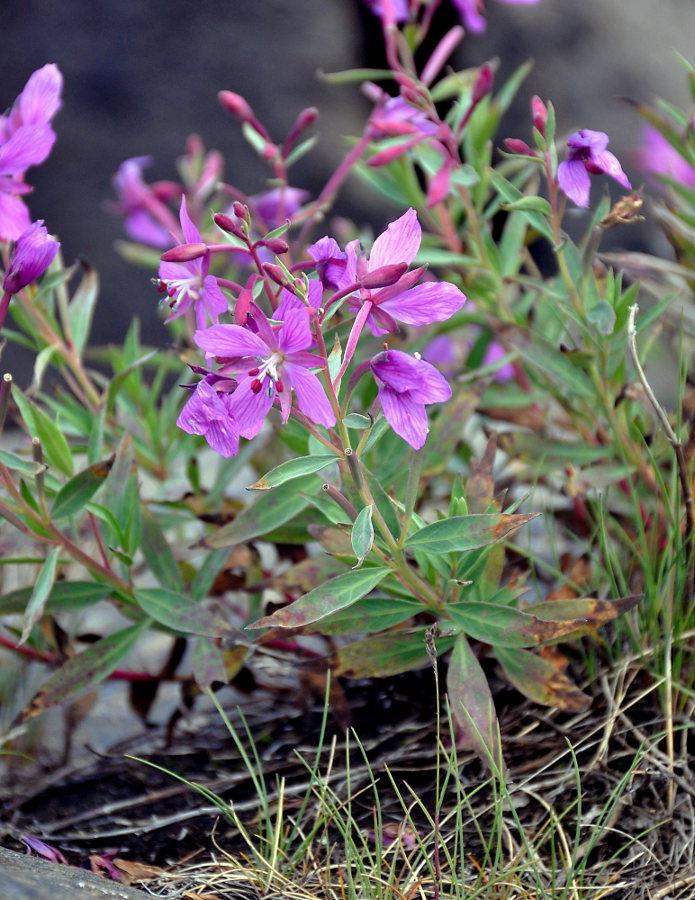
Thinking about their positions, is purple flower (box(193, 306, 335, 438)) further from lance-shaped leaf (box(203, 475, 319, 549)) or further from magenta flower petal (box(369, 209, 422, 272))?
lance-shaped leaf (box(203, 475, 319, 549))

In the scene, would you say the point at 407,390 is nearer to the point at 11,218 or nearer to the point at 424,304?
the point at 424,304

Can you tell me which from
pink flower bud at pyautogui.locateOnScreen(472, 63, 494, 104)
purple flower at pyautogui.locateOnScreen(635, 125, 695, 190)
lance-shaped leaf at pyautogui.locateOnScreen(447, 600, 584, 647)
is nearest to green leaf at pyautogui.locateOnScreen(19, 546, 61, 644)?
lance-shaped leaf at pyautogui.locateOnScreen(447, 600, 584, 647)

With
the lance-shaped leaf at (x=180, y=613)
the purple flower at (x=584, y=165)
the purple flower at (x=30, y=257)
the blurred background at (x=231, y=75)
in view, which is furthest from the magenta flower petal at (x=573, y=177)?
the blurred background at (x=231, y=75)

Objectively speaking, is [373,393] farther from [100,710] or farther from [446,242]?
[100,710]

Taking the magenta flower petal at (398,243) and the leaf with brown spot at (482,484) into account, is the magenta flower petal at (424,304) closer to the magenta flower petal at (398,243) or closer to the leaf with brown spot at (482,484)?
the magenta flower petal at (398,243)

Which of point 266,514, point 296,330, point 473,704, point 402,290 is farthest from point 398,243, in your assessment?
point 473,704
